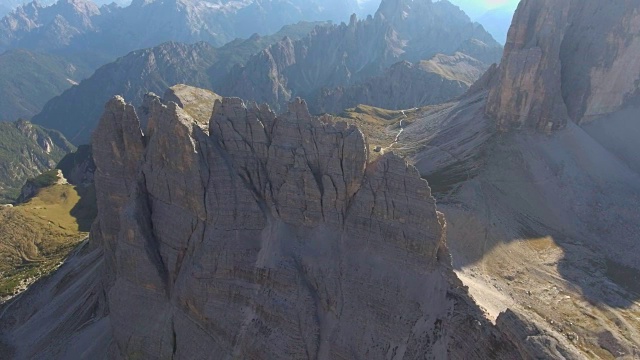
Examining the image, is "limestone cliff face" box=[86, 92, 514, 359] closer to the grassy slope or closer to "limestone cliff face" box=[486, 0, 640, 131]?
the grassy slope

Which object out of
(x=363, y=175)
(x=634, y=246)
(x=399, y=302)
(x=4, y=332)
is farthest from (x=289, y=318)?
(x=634, y=246)

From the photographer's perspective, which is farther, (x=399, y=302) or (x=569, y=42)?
(x=569, y=42)

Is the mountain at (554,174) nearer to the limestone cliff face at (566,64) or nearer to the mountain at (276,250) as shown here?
the limestone cliff face at (566,64)

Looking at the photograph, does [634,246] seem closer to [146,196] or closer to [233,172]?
[233,172]

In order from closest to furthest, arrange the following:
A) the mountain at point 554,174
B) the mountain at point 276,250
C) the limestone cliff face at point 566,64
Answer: the mountain at point 276,250
the mountain at point 554,174
the limestone cliff face at point 566,64

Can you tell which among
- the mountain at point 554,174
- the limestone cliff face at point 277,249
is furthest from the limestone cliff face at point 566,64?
the limestone cliff face at point 277,249
